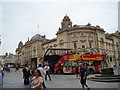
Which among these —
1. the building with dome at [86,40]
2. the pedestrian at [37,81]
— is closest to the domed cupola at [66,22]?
the building with dome at [86,40]

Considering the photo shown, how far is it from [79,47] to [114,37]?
2085 centimetres

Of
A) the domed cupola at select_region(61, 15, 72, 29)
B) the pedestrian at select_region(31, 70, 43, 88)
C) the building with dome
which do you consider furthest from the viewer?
the domed cupola at select_region(61, 15, 72, 29)

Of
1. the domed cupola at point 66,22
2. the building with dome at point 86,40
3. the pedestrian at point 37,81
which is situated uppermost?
the domed cupola at point 66,22

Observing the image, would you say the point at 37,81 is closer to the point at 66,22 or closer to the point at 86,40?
the point at 86,40

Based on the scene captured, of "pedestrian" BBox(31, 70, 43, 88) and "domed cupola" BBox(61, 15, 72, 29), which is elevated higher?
"domed cupola" BBox(61, 15, 72, 29)

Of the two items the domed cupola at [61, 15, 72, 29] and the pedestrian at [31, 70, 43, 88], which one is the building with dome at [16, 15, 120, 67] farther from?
the pedestrian at [31, 70, 43, 88]

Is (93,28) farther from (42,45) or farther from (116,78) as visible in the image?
(116,78)

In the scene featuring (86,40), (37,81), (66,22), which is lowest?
(37,81)

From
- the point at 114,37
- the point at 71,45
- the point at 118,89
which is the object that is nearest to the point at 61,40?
the point at 71,45

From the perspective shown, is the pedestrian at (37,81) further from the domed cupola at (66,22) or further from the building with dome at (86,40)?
the domed cupola at (66,22)

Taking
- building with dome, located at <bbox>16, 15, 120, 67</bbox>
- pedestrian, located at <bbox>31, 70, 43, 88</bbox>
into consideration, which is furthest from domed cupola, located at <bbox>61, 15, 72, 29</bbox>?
pedestrian, located at <bbox>31, 70, 43, 88</bbox>

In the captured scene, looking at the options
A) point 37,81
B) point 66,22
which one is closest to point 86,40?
point 66,22

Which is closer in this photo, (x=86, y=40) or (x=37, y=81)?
(x=37, y=81)

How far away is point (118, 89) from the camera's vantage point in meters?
8.39
